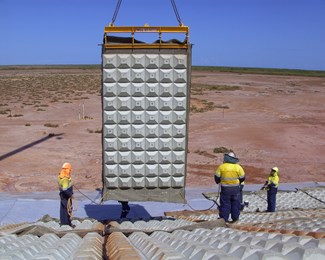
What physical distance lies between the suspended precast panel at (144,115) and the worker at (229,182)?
95 cm

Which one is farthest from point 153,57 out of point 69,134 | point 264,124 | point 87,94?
point 87,94

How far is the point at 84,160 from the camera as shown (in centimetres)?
2061

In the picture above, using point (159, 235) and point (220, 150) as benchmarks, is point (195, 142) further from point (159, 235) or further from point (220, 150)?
point (159, 235)

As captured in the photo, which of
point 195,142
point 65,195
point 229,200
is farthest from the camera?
point 195,142

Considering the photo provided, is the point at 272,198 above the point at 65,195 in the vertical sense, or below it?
below

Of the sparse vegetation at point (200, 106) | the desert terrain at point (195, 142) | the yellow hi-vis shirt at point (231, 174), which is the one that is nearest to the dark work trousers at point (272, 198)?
the yellow hi-vis shirt at point (231, 174)

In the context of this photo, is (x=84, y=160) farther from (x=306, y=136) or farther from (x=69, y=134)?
(x=306, y=136)

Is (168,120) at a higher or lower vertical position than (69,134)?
higher

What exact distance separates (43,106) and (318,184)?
108 feet

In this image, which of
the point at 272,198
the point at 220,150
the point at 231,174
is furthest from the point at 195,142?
the point at 231,174

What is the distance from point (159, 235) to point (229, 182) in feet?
10.1

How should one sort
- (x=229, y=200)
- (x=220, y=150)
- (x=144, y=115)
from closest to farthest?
(x=229, y=200) → (x=144, y=115) → (x=220, y=150)

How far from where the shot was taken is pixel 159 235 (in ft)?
19.7

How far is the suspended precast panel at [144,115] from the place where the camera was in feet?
28.4
